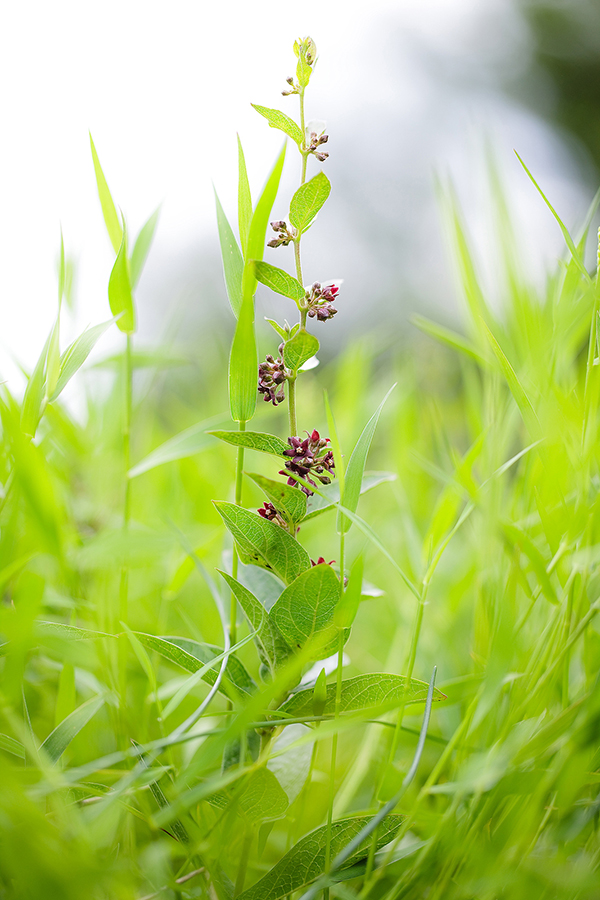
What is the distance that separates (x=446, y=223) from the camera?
19 cm

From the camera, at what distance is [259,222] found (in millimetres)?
139

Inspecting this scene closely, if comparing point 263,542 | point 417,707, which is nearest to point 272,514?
point 263,542

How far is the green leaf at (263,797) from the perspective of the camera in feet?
0.46

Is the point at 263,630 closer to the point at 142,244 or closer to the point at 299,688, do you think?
the point at 299,688

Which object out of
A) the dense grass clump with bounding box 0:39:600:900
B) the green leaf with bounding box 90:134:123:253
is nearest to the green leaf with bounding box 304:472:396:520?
the dense grass clump with bounding box 0:39:600:900

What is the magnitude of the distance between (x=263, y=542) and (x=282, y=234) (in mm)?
90

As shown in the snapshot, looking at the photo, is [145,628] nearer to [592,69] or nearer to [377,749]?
[377,749]

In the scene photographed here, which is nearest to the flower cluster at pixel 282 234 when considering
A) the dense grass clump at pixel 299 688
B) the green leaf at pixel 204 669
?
the dense grass clump at pixel 299 688

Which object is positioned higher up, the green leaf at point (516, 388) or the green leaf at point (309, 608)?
the green leaf at point (516, 388)

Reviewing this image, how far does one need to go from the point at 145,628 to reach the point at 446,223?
0.22 meters

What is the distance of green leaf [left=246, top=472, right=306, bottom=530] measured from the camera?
143 mm

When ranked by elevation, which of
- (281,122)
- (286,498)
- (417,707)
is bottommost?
(417,707)

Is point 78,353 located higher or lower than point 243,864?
higher

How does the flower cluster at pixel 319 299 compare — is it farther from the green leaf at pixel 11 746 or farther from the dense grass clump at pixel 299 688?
the green leaf at pixel 11 746
